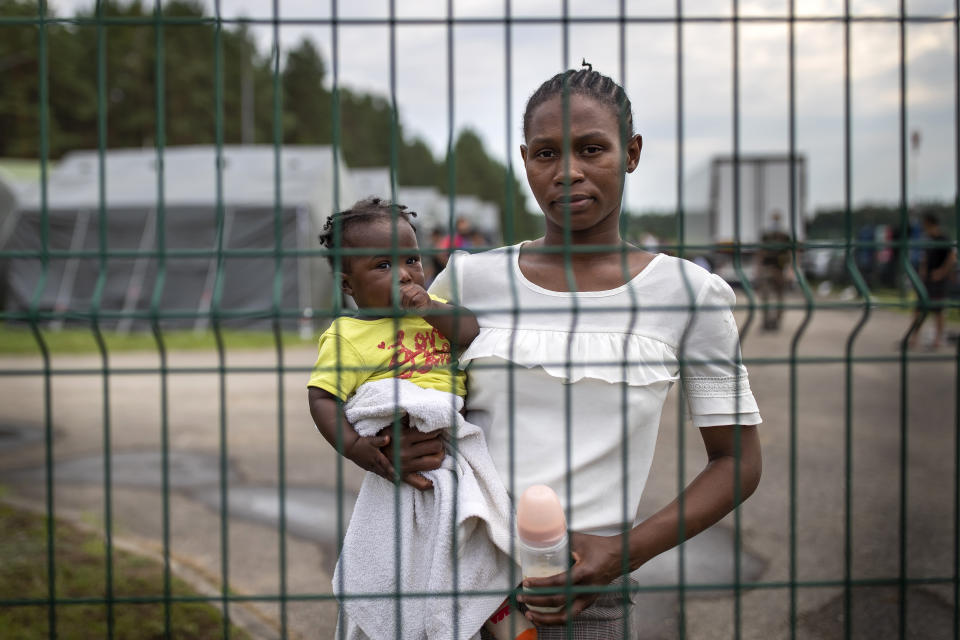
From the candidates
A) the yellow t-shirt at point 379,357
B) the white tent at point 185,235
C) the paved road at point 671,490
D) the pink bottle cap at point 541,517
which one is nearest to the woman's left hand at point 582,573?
the pink bottle cap at point 541,517

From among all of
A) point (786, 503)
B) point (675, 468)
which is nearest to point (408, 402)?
point (786, 503)

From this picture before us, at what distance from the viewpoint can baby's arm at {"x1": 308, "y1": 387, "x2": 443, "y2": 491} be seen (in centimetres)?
168

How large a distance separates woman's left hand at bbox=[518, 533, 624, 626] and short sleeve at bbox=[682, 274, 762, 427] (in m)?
0.33

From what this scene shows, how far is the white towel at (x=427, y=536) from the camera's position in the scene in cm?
166

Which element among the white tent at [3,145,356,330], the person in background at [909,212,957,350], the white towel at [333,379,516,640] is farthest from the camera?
the white tent at [3,145,356,330]

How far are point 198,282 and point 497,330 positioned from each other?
512 inches

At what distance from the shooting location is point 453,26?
176 centimetres

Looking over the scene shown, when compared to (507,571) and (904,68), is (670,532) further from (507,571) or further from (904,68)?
(904,68)

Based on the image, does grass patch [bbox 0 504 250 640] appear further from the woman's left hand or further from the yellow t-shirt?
the woman's left hand

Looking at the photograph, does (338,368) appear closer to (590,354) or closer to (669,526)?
(590,354)

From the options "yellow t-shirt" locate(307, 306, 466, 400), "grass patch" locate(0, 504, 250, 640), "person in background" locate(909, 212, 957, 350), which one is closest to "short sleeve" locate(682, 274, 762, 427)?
"yellow t-shirt" locate(307, 306, 466, 400)

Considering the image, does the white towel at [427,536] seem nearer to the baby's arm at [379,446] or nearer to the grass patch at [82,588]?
the baby's arm at [379,446]

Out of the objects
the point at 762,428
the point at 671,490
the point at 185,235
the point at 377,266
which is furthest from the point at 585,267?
the point at 185,235

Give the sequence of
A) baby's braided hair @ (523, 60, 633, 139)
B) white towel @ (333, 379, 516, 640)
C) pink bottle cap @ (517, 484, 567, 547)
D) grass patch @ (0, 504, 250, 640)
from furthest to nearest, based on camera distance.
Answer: grass patch @ (0, 504, 250, 640)
baby's braided hair @ (523, 60, 633, 139)
white towel @ (333, 379, 516, 640)
pink bottle cap @ (517, 484, 567, 547)
